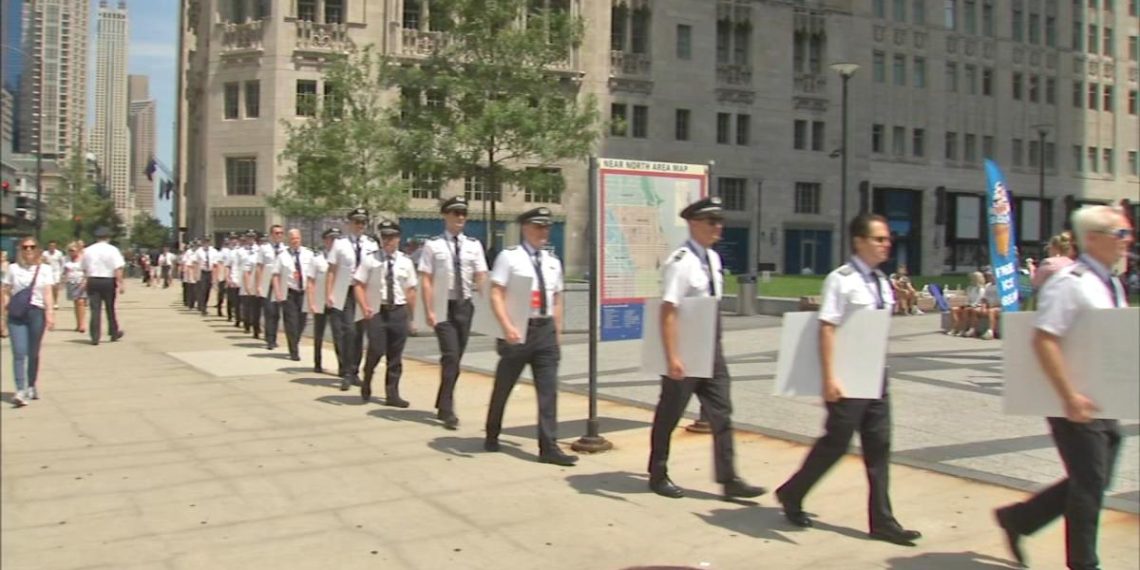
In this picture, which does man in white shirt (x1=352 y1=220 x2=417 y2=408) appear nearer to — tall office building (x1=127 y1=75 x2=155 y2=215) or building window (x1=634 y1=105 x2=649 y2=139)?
tall office building (x1=127 y1=75 x2=155 y2=215)

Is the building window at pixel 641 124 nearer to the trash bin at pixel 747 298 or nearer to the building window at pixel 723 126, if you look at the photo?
the building window at pixel 723 126

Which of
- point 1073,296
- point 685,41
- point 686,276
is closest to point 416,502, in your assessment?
point 686,276

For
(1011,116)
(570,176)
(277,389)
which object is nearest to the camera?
(277,389)

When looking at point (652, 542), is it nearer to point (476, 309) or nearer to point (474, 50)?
point (476, 309)

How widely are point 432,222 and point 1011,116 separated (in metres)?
37.2

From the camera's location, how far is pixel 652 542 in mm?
5605

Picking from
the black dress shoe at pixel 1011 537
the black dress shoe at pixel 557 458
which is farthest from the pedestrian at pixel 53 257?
the black dress shoe at pixel 1011 537

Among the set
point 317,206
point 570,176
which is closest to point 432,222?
point 570,176

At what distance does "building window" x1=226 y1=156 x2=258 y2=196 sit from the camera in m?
47.9

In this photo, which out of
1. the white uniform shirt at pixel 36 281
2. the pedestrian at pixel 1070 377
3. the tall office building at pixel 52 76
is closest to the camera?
the tall office building at pixel 52 76

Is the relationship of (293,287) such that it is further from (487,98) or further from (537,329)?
(487,98)

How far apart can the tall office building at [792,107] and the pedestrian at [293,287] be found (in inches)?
1074

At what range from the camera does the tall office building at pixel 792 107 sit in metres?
47.6

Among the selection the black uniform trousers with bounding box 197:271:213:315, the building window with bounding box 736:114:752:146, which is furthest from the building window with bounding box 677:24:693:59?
the black uniform trousers with bounding box 197:271:213:315
